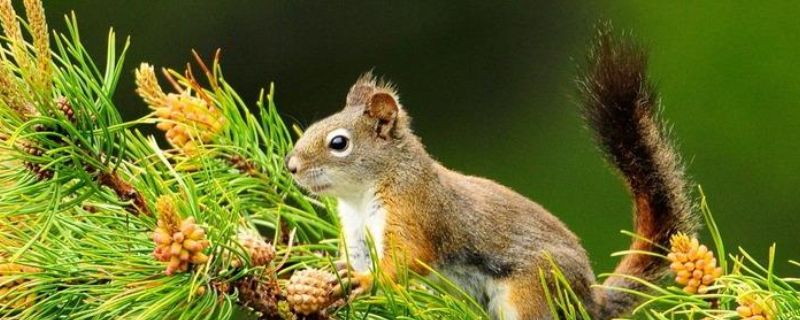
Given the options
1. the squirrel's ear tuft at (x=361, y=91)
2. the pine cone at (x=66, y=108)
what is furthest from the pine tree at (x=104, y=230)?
the squirrel's ear tuft at (x=361, y=91)

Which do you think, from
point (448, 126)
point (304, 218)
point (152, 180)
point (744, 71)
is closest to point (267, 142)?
point (304, 218)

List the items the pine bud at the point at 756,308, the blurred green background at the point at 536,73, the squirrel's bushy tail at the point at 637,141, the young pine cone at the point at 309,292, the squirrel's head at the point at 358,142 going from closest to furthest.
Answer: the pine bud at the point at 756,308, the young pine cone at the point at 309,292, the squirrel's bushy tail at the point at 637,141, the squirrel's head at the point at 358,142, the blurred green background at the point at 536,73

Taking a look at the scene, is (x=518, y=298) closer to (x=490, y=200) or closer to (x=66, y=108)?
(x=490, y=200)

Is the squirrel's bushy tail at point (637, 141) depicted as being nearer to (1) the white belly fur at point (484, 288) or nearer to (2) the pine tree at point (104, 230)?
(1) the white belly fur at point (484, 288)

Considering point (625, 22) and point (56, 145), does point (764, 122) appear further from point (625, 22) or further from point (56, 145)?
point (56, 145)

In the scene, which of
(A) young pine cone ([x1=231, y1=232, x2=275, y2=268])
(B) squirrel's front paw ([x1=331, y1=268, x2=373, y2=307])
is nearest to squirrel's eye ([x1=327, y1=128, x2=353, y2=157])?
(B) squirrel's front paw ([x1=331, y1=268, x2=373, y2=307])
